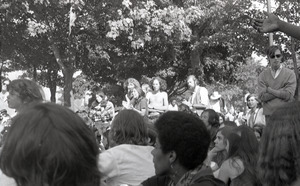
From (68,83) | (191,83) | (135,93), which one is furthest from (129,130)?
(68,83)

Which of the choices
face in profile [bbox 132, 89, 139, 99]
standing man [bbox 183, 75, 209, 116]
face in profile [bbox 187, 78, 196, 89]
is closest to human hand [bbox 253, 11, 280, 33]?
standing man [bbox 183, 75, 209, 116]

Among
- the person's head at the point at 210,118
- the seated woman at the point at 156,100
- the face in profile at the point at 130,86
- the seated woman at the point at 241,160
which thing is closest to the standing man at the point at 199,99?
the seated woman at the point at 156,100

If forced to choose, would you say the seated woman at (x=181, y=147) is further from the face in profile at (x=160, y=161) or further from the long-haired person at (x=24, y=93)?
the long-haired person at (x=24, y=93)

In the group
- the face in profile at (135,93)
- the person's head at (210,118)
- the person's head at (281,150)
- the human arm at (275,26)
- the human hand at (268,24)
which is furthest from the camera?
the face in profile at (135,93)

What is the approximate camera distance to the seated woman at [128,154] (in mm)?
4332

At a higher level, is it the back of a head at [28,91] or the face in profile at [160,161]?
the back of a head at [28,91]

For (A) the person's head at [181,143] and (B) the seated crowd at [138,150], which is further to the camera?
(A) the person's head at [181,143]

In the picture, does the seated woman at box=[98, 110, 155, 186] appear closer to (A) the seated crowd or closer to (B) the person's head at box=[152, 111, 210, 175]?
(A) the seated crowd

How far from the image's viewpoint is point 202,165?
3461 mm

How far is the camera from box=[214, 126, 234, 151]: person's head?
526 cm

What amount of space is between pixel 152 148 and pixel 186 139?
3.99 feet

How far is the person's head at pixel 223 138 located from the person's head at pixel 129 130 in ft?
2.81

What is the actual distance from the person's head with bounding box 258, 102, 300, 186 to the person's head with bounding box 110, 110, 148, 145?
214cm

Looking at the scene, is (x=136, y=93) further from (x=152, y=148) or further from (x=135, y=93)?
(x=152, y=148)
